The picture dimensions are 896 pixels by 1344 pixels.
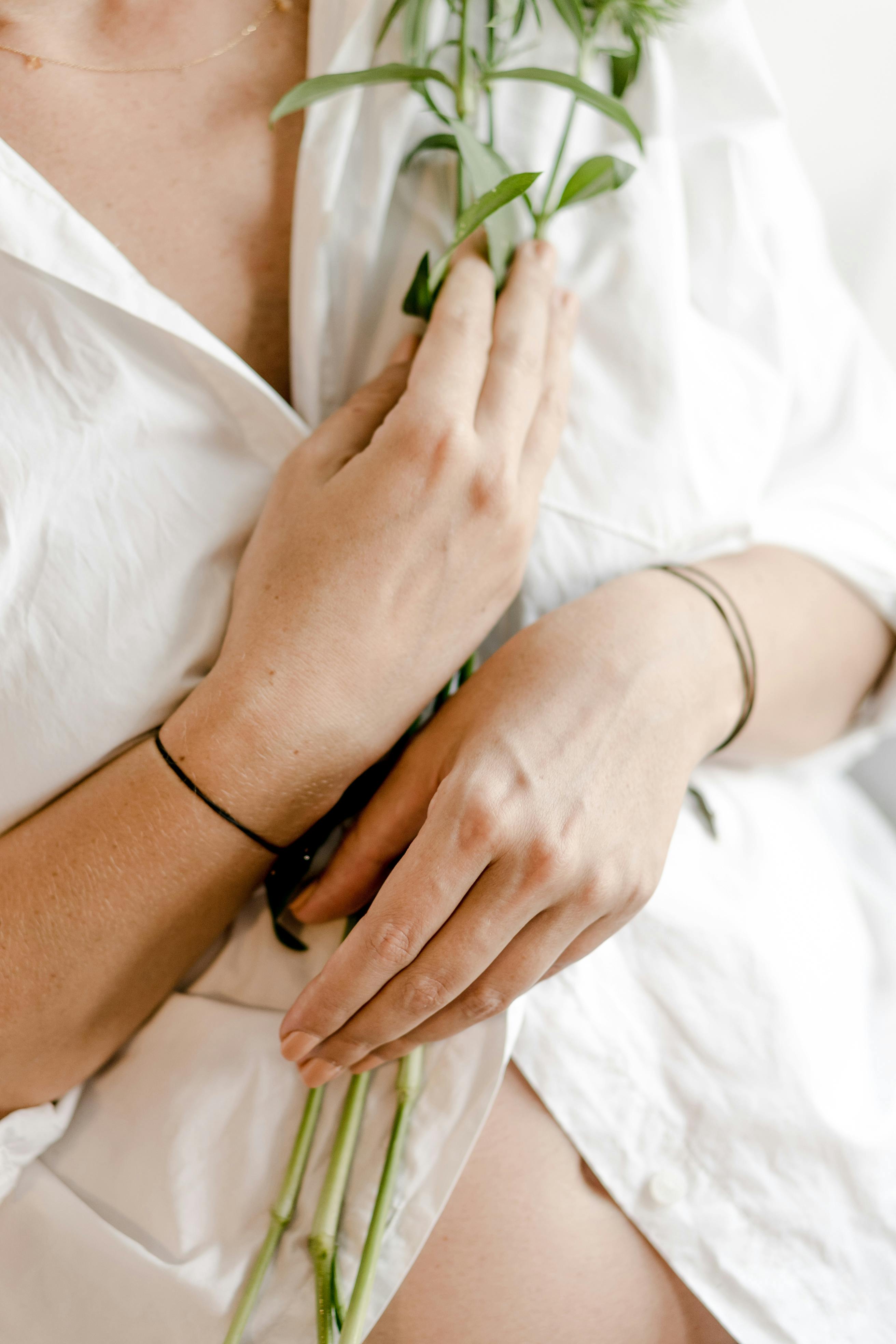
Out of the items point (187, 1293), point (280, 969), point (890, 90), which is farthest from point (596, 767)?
point (890, 90)

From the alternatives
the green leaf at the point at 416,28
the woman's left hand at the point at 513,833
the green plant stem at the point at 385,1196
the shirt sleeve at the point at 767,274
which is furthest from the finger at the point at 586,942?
the green leaf at the point at 416,28

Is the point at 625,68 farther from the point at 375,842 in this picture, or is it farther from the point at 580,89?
the point at 375,842

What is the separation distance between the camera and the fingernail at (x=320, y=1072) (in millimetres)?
509

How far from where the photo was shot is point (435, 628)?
54 centimetres

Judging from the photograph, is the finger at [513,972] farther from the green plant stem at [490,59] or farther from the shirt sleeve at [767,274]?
the green plant stem at [490,59]

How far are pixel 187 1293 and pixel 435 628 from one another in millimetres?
403

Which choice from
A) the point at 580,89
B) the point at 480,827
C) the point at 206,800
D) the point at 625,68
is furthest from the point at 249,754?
the point at 625,68

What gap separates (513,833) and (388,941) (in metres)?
0.08

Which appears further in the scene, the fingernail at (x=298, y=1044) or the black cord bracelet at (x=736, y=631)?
the black cord bracelet at (x=736, y=631)

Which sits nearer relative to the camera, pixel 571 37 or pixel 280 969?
pixel 280 969

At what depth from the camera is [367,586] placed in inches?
20.6

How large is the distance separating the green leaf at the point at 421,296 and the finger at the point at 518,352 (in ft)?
0.16

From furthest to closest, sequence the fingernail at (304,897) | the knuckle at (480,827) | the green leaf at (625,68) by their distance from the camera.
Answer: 1. the green leaf at (625,68)
2. the fingernail at (304,897)
3. the knuckle at (480,827)

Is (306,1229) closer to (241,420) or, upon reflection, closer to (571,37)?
(241,420)
